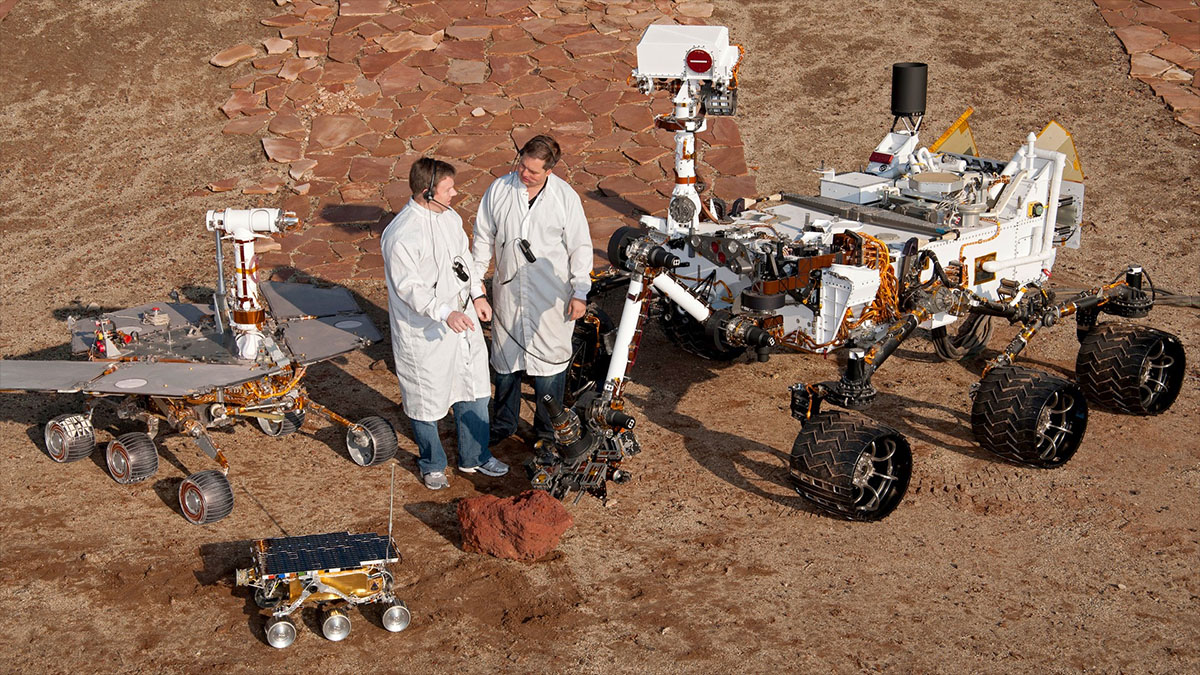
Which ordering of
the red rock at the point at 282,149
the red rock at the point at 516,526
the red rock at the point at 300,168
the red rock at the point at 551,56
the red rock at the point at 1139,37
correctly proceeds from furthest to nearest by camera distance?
1. the red rock at the point at 1139,37
2. the red rock at the point at 551,56
3. the red rock at the point at 282,149
4. the red rock at the point at 300,168
5. the red rock at the point at 516,526

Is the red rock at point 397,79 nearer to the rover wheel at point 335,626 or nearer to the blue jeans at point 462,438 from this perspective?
the blue jeans at point 462,438

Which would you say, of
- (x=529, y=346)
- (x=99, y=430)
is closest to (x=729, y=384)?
(x=529, y=346)

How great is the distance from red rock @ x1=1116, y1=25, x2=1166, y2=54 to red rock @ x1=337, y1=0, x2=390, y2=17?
9514mm

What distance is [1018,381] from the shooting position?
24.7ft

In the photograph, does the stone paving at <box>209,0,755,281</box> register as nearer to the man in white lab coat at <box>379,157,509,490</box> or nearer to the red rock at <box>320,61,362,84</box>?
the red rock at <box>320,61,362,84</box>

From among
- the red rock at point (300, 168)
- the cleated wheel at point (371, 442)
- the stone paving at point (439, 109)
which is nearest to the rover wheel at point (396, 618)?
the cleated wheel at point (371, 442)

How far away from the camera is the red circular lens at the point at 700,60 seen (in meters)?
8.89

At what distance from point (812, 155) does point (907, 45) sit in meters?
3.03

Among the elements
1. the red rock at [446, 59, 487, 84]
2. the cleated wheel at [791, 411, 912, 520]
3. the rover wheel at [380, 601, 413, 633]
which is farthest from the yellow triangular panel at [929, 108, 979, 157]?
the red rock at [446, 59, 487, 84]

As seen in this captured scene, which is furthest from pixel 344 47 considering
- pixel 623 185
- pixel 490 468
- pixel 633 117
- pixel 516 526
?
pixel 516 526

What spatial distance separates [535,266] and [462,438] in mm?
1206

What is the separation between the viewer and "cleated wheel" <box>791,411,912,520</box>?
272 inches

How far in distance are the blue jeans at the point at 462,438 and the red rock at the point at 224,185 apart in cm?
671

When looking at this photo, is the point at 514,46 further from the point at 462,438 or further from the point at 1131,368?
the point at 1131,368
